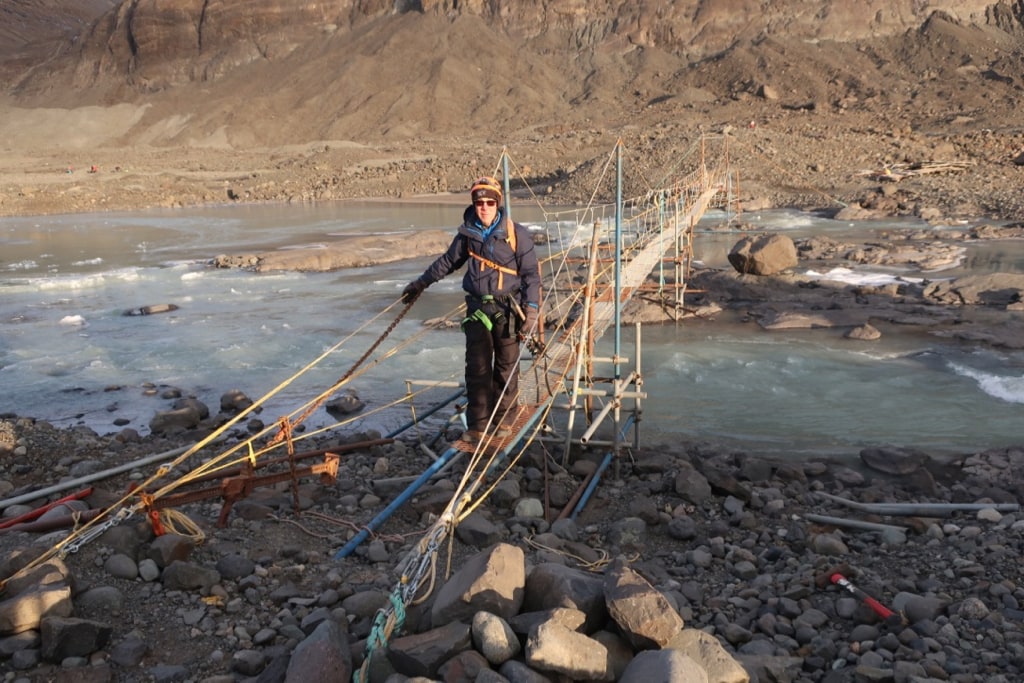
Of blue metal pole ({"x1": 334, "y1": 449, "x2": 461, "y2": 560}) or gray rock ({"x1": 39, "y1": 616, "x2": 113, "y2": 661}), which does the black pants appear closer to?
blue metal pole ({"x1": 334, "y1": 449, "x2": 461, "y2": 560})

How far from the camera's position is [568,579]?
3.42m

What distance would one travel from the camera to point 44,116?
217 ft

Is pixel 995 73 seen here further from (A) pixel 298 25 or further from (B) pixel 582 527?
(B) pixel 582 527

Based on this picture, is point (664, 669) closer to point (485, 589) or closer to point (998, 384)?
point (485, 589)

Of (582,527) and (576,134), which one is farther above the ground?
(576,134)

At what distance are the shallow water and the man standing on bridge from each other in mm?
2913

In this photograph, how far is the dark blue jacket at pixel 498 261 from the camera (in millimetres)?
5391

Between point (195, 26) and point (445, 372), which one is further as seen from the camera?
point (195, 26)

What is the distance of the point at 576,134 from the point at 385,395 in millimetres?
38349

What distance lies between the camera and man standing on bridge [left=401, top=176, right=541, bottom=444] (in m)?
5.38

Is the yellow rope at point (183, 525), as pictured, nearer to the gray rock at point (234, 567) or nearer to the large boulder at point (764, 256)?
the gray rock at point (234, 567)

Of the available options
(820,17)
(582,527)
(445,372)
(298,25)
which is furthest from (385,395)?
(298,25)

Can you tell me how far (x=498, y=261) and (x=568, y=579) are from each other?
257 cm

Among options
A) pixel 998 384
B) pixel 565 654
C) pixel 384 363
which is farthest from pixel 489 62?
pixel 565 654
